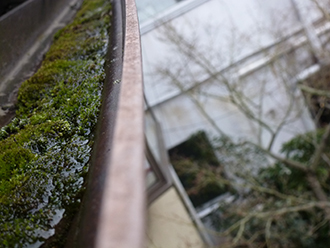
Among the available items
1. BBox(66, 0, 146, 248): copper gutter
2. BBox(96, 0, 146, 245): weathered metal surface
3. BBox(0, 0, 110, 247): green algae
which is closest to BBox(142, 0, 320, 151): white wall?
BBox(0, 0, 110, 247): green algae

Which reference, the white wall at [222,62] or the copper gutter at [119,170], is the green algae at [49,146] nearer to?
the copper gutter at [119,170]

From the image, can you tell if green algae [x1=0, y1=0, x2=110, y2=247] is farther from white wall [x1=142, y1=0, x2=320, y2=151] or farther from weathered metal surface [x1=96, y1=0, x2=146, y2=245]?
white wall [x1=142, y1=0, x2=320, y2=151]

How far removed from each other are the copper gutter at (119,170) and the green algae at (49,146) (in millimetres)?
112

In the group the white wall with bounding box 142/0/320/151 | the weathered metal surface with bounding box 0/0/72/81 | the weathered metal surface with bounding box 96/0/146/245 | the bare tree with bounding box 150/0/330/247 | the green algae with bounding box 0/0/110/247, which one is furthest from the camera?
the white wall with bounding box 142/0/320/151

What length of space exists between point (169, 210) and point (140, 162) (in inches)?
235

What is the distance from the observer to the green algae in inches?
41.0

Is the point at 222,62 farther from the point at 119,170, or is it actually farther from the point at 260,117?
the point at 119,170

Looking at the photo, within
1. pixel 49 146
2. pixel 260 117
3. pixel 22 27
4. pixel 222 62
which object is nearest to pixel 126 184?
pixel 49 146

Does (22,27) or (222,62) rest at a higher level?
(22,27)

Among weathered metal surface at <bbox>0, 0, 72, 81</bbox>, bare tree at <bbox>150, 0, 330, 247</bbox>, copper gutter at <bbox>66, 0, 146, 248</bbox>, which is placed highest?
weathered metal surface at <bbox>0, 0, 72, 81</bbox>

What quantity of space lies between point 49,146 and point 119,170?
2.69ft

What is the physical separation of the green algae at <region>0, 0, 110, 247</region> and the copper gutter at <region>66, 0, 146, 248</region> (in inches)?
4.4

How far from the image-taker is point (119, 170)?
56cm

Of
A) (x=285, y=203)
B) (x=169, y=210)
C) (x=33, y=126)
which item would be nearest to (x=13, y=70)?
(x=33, y=126)
